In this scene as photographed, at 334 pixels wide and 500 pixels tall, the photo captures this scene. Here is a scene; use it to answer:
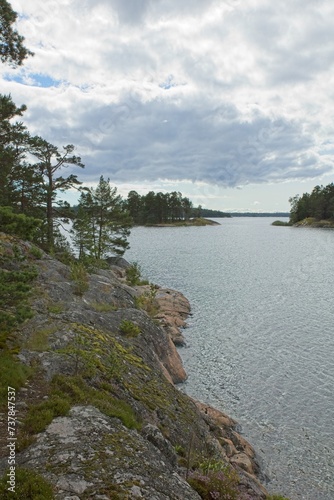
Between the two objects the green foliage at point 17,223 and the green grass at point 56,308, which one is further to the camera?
the green grass at point 56,308

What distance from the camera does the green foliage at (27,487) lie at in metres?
5.47

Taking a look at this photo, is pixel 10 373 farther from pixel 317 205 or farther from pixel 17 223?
pixel 317 205

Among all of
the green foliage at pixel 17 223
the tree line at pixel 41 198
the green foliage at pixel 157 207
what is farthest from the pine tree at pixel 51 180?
the green foliage at pixel 157 207

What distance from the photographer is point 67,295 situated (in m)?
16.1

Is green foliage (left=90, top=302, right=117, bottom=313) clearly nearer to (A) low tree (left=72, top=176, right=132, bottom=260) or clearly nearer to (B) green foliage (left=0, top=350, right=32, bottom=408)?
(B) green foliage (left=0, top=350, right=32, bottom=408)

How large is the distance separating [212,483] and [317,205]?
155143mm

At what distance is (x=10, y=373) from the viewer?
8828 mm

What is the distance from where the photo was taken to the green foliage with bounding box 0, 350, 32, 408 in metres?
8.26

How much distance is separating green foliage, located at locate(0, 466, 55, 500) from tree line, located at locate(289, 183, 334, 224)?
151 meters

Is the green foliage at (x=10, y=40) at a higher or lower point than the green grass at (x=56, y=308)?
higher

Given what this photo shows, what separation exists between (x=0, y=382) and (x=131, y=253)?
6413cm

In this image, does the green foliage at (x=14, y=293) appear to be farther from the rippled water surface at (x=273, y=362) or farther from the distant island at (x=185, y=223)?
the distant island at (x=185, y=223)

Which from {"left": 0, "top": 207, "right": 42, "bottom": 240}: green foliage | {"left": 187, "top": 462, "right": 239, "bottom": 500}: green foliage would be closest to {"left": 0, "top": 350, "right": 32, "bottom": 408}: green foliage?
{"left": 0, "top": 207, "right": 42, "bottom": 240}: green foliage

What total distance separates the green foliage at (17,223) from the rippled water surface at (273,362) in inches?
458
